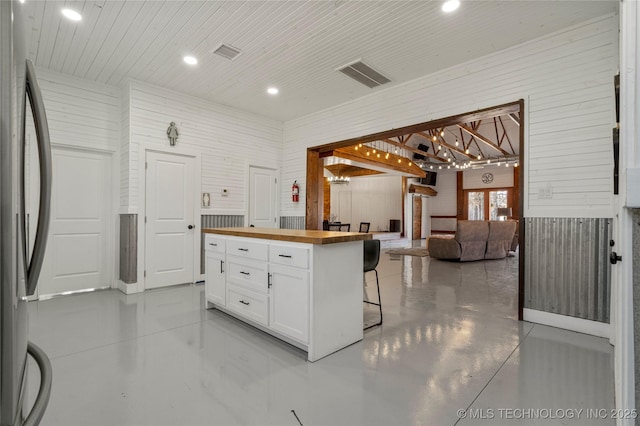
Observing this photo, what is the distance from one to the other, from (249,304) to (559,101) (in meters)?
3.94

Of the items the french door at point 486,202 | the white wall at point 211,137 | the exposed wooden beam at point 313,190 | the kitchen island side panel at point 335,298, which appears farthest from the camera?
the french door at point 486,202

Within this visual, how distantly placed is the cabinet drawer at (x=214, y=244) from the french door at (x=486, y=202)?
1433cm

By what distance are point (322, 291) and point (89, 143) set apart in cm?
453

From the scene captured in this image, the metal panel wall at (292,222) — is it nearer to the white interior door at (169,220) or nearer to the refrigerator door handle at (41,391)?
the white interior door at (169,220)

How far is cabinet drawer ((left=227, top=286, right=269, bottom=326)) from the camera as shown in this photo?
2.92 m

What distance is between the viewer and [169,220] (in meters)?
5.16

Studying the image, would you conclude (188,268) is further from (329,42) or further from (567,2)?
(567,2)

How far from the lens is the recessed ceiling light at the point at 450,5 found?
3016 mm

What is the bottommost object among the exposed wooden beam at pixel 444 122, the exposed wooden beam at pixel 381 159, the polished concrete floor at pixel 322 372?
the polished concrete floor at pixel 322 372

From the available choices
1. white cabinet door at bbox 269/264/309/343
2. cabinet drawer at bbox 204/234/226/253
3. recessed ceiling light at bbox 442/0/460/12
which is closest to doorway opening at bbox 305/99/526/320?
recessed ceiling light at bbox 442/0/460/12

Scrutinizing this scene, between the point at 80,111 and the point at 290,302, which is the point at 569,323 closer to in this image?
the point at 290,302

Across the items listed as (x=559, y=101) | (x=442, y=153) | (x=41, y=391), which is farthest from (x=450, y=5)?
(x=442, y=153)

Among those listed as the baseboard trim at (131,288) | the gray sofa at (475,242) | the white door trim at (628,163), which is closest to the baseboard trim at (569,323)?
the white door trim at (628,163)

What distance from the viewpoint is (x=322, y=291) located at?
256 centimetres
